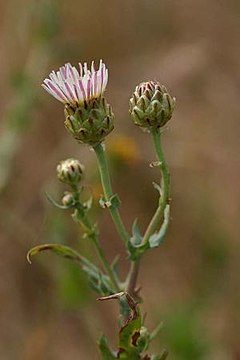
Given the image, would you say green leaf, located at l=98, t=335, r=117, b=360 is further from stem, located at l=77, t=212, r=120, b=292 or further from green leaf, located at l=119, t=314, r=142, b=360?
stem, located at l=77, t=212, r=120, b=292

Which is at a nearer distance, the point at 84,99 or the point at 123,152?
the point at 84,99

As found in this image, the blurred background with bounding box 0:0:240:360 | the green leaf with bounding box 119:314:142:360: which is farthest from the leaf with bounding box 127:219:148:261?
the blurred background with bounding box 0:0:240:360

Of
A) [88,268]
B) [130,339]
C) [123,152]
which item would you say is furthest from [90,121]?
[123,152]

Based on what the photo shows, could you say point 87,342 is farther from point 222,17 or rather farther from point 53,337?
point 222,17

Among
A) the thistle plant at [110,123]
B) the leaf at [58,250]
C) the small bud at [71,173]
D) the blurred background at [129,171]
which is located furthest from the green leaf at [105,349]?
the blurred background at [129,171]

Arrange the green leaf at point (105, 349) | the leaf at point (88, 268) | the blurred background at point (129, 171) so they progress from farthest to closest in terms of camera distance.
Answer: the blurred background at point (129, 171) → the leaf at point (88, 268) → the green leaf at point (105, 349)

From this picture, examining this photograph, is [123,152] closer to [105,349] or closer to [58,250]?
[58,250]

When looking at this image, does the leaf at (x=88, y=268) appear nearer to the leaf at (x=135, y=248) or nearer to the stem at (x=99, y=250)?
the stem at (x=99, y=250)

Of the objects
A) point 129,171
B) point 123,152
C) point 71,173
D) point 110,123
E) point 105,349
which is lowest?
point 129,171
